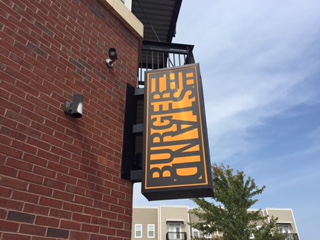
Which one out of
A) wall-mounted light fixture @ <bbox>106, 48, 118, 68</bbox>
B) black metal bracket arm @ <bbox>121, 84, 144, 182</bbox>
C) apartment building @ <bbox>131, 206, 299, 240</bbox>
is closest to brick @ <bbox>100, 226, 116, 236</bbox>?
black metal bracket arm @ <bbox>121, 84, 144, 182</bbox>

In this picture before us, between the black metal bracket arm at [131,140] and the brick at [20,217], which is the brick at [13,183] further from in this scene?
the black metal bracket arm at [131,140]

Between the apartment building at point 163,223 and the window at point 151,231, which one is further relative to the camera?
the window at point 151,231

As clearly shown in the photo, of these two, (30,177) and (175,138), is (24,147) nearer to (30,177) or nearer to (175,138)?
(30,177)

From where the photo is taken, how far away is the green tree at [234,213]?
12.2 metres

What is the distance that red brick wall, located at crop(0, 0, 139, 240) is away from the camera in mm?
2209

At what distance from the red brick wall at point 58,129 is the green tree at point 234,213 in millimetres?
10690

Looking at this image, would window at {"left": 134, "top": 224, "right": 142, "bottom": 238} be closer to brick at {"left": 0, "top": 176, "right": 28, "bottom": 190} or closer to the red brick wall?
the red brick wall

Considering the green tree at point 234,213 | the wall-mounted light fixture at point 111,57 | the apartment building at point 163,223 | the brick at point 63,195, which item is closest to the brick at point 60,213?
the brick at point 63,195

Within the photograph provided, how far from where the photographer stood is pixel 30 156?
A: 2.33 m

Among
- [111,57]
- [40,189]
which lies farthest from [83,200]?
[111,57]

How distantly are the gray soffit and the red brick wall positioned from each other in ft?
8.79

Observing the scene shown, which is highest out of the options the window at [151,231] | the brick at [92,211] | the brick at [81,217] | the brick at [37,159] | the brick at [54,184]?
the window at [151,231]

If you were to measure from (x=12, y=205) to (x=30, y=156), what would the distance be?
45 centimetres

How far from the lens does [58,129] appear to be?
270cm
